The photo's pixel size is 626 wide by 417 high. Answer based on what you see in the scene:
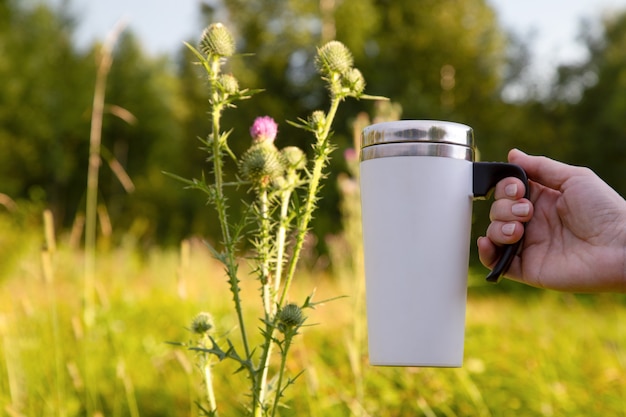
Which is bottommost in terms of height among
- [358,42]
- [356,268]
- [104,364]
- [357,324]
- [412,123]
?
[104,364]

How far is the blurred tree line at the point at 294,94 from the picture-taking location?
15.7 m

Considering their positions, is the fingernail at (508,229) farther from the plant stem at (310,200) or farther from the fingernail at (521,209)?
the plant stem at (310,200)

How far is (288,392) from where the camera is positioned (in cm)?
352

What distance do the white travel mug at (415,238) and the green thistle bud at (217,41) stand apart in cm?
27

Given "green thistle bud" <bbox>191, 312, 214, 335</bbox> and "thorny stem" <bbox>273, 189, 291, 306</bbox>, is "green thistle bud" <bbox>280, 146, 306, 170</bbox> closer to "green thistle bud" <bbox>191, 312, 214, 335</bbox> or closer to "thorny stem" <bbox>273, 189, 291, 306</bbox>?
"thorny stem" <bbox>273, 189, 291, 306</bbox>

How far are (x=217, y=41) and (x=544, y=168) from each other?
0.73 meters

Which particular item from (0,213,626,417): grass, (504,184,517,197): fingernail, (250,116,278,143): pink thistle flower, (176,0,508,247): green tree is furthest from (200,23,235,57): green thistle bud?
(176,0,508,247): green tree

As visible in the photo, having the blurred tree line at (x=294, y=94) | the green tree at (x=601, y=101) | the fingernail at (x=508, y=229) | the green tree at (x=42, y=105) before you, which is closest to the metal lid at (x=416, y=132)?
the fingernail at (x=508, y=229)

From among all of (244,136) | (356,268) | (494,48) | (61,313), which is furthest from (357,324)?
(494,48)

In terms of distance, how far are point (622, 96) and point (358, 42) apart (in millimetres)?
6064

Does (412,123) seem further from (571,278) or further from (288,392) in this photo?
(288,392)

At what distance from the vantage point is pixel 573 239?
1.54 meters

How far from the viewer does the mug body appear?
3.84ft

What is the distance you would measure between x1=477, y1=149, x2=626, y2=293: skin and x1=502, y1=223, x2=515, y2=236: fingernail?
55 mm
